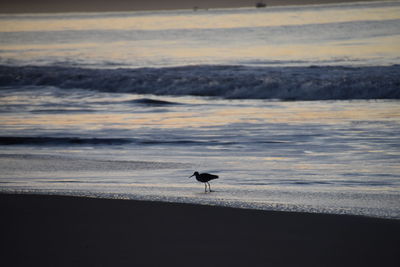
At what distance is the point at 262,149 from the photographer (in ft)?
37.0

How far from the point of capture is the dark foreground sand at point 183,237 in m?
5.21

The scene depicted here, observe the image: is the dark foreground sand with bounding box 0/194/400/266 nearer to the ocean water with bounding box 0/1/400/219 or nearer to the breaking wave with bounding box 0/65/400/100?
the ocean water with bounding box 0/1/400/219

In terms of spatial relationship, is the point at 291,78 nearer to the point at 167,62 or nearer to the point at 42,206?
the point at 167,62

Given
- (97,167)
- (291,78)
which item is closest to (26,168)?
(97,167)

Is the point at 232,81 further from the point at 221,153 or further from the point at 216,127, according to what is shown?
the point at 221,153

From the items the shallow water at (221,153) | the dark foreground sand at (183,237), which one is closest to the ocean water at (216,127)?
the shallow water at (221,153)

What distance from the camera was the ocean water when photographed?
821cm

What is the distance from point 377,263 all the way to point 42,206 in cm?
339

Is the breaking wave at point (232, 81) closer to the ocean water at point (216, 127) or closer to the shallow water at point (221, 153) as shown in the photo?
the ocean water at point (216, 127)

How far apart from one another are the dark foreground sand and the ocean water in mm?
630

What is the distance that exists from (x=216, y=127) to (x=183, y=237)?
858cm

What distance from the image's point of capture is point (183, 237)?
18.9 feet

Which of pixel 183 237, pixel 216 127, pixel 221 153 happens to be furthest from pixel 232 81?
pixel 183 237

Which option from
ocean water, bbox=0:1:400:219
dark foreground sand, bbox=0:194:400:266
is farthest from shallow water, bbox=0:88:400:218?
dark foreground sand, bbox=0:194:400:266
